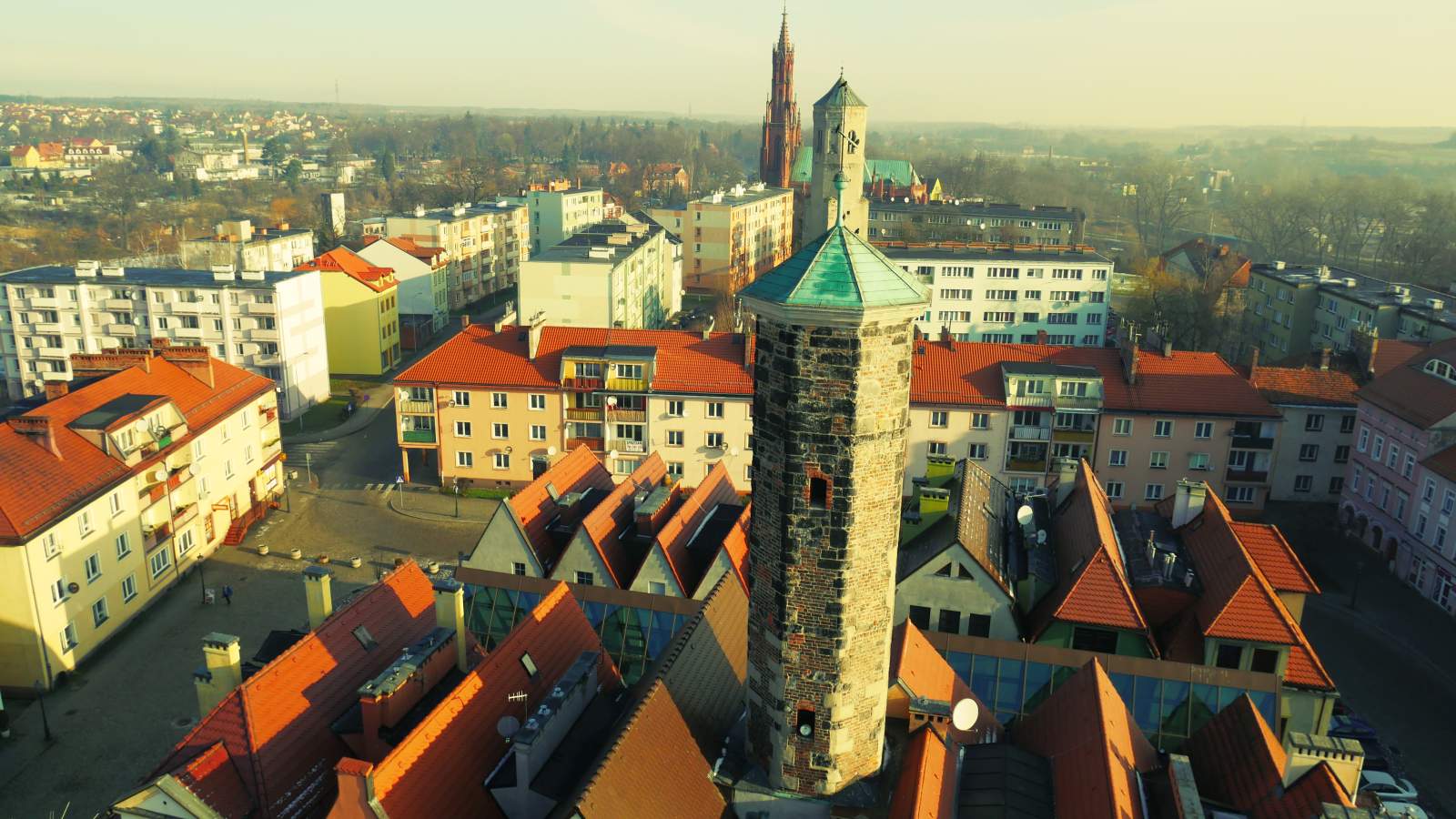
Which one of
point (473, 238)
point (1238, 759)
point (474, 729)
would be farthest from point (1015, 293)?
point (474, 729)

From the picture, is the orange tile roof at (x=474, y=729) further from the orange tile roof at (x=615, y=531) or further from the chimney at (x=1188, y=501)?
the chimney at (x=1188, y=501)

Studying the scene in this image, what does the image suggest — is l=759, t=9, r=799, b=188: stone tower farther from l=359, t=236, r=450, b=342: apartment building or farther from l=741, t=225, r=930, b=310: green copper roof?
l=741, t=225, r=930, b=310: green copper roof

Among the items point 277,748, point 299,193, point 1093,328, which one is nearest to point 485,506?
point 277,748

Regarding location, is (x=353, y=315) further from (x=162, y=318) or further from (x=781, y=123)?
(x=781, y=123)

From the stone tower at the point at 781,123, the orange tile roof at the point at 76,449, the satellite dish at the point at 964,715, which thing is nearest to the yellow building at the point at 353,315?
the orange tile roof at the point at 76,449

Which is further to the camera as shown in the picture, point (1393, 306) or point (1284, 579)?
point (1393, 306)

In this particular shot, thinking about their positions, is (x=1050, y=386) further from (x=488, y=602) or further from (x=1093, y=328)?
(x=1093, y=328)

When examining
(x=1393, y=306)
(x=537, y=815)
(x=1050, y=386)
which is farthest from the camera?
(x=1393, y=306)
